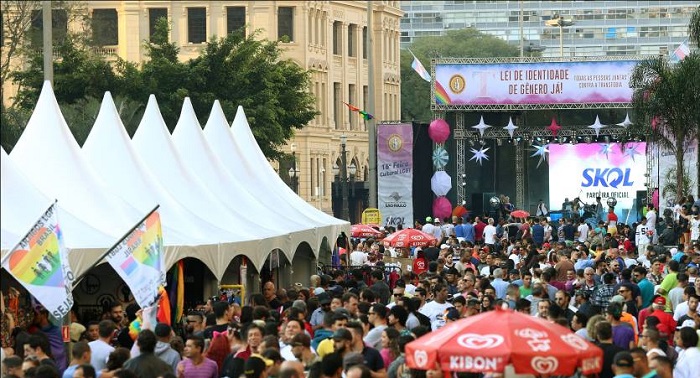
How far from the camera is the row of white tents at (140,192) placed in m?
A: 20.8

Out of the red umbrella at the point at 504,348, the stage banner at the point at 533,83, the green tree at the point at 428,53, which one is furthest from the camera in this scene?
the green tree at the point at 428,53

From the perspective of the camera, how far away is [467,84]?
177 ft

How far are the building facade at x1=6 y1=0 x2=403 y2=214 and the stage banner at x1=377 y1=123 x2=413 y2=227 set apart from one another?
35.4m

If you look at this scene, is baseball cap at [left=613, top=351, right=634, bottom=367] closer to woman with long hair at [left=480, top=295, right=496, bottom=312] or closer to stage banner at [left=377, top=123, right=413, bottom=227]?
woman with long hair at [left=480, top=295, right=496, bottom=312]

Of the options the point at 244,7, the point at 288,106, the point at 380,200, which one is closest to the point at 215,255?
the point at 380,200

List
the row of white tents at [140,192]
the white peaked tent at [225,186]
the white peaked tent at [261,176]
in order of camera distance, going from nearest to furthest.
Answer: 1. the row of white tents at [140,192]
2. the white peaked tent at [225,186]
3. the white peaked tent at [261,176]

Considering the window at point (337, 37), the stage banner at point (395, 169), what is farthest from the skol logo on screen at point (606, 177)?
the window at point (337, 37)

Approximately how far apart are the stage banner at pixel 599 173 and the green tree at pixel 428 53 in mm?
54447

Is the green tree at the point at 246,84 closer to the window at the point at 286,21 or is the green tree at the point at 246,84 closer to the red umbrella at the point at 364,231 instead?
the red umbrella at the point at 364,231

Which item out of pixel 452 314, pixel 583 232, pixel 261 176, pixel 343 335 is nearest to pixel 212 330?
pixel 452 314

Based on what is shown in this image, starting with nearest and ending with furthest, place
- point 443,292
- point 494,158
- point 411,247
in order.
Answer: point 443,292, point 411,247, point 494,158

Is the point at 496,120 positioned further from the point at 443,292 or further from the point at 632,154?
the point at 443,292

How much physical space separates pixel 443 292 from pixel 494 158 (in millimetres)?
43090

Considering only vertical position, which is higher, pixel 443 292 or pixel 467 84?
pixel 467 84
